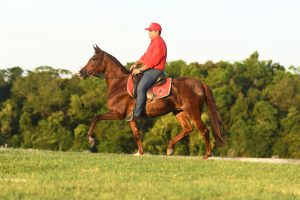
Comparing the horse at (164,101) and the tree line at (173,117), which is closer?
the horse at (164,101)

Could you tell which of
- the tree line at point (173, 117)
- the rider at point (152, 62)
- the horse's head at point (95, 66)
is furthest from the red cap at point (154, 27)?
the tree line at point (173, 117)

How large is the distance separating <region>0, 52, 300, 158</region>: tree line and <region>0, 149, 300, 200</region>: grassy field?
44.4 meters

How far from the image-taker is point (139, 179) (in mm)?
12195

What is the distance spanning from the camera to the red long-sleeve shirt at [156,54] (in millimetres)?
17938

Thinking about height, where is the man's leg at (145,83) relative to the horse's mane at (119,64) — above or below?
below

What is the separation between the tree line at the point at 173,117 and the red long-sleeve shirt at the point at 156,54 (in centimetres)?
4155

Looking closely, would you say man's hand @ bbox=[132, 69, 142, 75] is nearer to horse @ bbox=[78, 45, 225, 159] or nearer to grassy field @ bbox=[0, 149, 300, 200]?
horse @ bbox=[78, 45, 225, 159]

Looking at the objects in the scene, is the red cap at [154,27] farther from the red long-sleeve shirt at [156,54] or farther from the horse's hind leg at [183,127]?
the horse's hind leg at [183,127]

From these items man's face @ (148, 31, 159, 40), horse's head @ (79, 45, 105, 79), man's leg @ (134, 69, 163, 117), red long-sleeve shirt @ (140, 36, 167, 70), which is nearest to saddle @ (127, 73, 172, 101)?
man's leg @ (134, 69, 163, 117)

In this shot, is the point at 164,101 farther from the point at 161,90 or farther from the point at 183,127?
the point at 183,127

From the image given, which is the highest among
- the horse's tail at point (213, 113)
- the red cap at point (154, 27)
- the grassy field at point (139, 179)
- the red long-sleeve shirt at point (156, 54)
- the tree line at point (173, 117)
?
the red cap at point (154, 27)

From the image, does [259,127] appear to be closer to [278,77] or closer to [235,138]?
[235,138]

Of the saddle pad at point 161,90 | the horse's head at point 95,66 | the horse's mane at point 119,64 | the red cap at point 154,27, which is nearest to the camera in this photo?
the red cap at point 154,27

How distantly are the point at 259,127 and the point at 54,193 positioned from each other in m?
54.0
